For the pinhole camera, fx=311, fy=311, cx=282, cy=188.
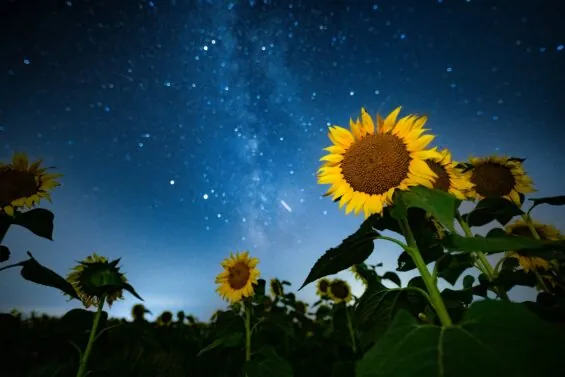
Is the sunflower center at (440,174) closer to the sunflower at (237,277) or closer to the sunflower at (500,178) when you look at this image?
the sunflower at (500,178)

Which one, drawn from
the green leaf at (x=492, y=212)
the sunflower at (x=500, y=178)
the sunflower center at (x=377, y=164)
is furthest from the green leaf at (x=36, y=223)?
the sunflower at (x=500, y=178)

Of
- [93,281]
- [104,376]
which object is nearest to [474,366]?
[104,376]

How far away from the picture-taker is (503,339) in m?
0.81

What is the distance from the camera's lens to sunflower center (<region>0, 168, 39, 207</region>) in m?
2.84

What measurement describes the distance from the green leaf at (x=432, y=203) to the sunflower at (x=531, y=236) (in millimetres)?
1639

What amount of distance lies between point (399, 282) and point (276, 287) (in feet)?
12.5

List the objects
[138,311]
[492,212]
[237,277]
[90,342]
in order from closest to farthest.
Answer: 1. [492,212]
2. [90,342]
3. [237,277]
4. [138,311]

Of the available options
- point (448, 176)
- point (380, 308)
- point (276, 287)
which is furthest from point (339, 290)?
point (380, 308)

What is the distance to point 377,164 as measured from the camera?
1.81 m

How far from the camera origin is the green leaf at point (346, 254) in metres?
1.48

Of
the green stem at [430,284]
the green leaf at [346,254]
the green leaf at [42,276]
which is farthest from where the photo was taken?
the green leaf at [42,276]

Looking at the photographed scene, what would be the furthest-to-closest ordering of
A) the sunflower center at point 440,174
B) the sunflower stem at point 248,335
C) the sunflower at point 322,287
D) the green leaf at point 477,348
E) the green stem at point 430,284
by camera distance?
the sunflower at point 322,287 → the sunflower stem at point 248,335 → the sunflower center at point 440,174 → the green stem at point 430,284 → the green leaf at point 477,348

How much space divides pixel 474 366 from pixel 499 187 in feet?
8.58

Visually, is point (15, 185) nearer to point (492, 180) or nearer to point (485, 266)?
point (485, 266)
